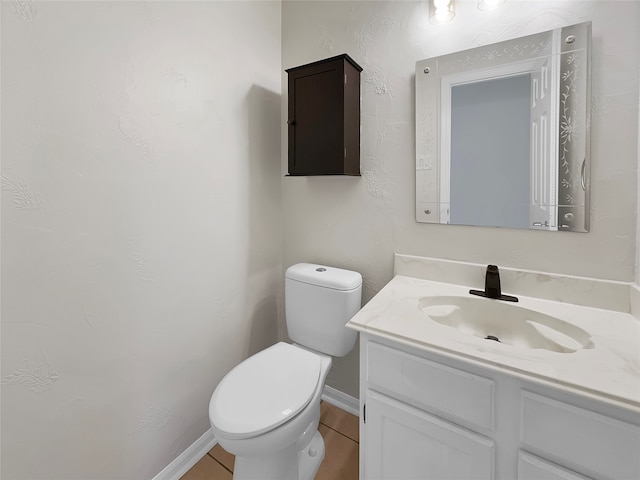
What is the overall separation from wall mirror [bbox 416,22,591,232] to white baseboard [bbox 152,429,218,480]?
4.88 ft

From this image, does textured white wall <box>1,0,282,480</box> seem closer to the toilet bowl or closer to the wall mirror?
the toilet bowl

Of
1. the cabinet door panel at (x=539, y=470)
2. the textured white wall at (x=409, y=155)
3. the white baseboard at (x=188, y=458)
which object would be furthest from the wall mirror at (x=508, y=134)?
the white baseboard at (x=188, y=458)

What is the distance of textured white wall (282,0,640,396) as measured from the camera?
1.01 m

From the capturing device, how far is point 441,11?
4.11ft

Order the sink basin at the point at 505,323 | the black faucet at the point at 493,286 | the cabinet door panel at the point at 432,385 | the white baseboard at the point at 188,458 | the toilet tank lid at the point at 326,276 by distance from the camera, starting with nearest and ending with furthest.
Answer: the cabinet door panel at the point at 432,385, the sink basin at the point at 505,323, the black faucet at the point at 493,286, the white baseboard at the point at 188,458, the toilet tank lid at the point at 326,276

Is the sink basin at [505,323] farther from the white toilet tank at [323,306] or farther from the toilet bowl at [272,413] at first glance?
the toilet bowl at [272,413]

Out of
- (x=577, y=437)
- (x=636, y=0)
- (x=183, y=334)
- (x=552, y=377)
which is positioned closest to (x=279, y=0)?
(x=636, y=0)

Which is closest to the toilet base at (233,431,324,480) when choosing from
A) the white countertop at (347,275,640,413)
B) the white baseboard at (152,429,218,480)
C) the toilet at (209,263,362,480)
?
the toilet at (209,263,362,480)

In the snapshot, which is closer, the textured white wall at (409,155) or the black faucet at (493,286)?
the textured white wall at (409,155)

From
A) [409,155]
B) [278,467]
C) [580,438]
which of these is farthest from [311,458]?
[409,155]

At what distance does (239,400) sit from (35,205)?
0.89 metres

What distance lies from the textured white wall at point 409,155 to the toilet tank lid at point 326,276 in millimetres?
129

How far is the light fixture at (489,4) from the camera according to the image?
45.9 inches

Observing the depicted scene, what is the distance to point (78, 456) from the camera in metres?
1.02
